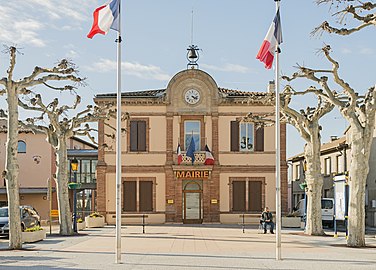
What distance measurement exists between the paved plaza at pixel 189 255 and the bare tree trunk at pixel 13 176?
26.8 inches

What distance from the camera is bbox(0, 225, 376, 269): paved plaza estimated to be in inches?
721

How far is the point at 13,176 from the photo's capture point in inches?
954

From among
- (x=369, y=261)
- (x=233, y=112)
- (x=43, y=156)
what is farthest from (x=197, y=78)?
(x=369, y=261)

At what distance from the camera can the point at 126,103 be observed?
46656 mm

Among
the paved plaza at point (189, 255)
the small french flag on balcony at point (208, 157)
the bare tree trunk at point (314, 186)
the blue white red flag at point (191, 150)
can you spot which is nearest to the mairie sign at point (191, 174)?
the small french flag on balcony at point (208, 157)

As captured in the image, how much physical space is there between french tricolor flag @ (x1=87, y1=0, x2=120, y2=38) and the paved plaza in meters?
6.49

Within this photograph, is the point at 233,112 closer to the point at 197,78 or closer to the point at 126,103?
the point at 197,78

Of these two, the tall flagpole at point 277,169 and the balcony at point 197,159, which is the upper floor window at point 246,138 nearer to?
the balcony at point 197,159

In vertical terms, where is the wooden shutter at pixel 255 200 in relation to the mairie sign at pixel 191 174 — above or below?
below

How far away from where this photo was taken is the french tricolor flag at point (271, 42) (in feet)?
67.6

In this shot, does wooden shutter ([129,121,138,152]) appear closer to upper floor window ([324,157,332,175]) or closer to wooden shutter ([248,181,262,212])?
wooden shutter ([248,181,262,212])

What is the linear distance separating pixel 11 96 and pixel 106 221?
77.5 feet

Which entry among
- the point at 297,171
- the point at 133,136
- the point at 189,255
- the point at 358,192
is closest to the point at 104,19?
the point at 189,255

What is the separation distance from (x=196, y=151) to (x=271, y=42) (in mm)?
26266
